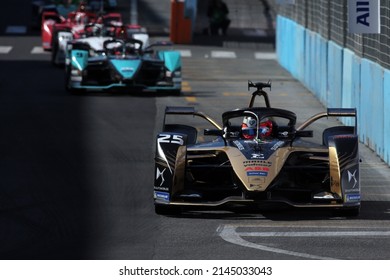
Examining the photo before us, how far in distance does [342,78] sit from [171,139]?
10.4 metres

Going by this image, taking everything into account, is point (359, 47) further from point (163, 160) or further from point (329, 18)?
point (163, 160)

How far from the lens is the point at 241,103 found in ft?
86.0

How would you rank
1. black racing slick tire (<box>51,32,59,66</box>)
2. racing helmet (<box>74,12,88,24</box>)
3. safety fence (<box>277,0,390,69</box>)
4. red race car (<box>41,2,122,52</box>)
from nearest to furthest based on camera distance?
safety fence (<box>277,0,390,69</box>) → red race car (<box>41,2,122,52</box>) → black racing slick tire (<box>51,32,59,66</box>) → racing helmet (<box>74,12,88,24</box>)

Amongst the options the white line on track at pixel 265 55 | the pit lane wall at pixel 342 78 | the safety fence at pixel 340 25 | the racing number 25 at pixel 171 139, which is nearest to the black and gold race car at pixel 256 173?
the racing number 25 at pixel 171 139

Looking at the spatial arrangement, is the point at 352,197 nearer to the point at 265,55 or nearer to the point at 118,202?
the point at 118,202

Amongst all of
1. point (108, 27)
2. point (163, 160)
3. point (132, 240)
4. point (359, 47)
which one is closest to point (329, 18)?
point (359, 47)

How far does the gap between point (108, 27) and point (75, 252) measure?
21.4m

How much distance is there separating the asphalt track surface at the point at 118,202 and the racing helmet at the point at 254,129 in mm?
919

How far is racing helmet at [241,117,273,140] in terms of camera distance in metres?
14.1

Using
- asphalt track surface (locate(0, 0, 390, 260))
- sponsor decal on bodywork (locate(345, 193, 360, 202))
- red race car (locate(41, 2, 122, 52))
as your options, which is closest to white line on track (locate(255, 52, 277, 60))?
red race car (locate(41, 2, 122, 52))

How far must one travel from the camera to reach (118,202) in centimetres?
1420

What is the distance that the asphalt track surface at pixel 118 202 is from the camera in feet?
37.6

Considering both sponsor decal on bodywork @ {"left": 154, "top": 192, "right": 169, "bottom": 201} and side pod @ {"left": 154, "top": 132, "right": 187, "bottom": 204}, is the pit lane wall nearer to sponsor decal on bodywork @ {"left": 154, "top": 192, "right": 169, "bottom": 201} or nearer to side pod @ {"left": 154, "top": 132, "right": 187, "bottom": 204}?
side pod @ {"left": 154, "top": 132, "right": 187, "bottom": 204}

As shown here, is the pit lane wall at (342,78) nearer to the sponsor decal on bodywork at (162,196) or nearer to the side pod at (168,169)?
the side pod at (168,169)
